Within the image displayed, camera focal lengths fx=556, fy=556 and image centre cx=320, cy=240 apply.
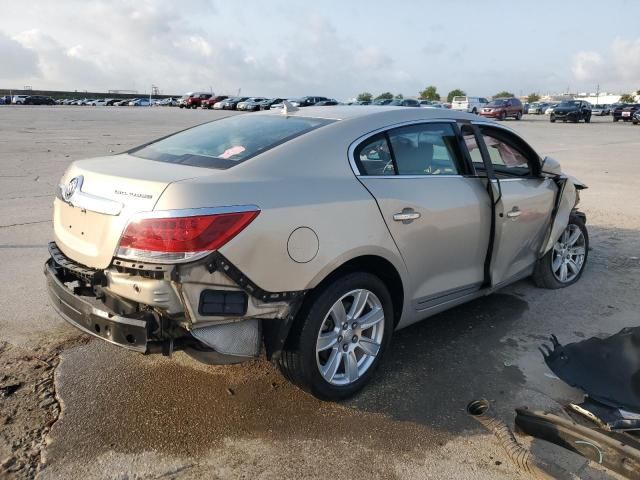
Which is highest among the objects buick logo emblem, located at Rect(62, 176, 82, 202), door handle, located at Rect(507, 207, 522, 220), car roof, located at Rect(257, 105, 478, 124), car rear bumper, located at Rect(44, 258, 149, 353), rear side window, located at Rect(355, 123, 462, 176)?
car roof, located at Rect(257, 105, 478, 124)

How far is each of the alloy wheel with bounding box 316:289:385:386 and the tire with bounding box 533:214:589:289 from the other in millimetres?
2334

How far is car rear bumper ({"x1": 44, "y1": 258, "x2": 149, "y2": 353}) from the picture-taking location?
2.69m

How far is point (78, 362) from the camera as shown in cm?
363

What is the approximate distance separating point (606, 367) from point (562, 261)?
215 cm

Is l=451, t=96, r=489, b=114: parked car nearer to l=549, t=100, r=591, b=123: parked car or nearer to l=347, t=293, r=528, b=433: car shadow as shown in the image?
l=549, t=100, r=591, b=123: parked car

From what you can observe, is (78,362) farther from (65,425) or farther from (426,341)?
(426,341)

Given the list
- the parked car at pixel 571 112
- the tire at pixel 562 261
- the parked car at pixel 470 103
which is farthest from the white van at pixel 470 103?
the tire at pixel 562 261

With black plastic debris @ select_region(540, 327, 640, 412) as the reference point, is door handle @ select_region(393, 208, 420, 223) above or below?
above

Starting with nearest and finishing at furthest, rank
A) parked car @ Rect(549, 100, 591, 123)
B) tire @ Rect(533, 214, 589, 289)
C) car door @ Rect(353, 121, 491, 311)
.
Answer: car door @ Rect(353, 121, 491, 311), tire @ Rect(533, 214, 589, 289), parked car @ Rect(549, 100, 591, 123)

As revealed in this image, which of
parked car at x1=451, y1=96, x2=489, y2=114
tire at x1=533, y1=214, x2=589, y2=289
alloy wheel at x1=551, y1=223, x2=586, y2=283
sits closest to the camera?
tire at x1=533, y1=214, x2=589, y2=289

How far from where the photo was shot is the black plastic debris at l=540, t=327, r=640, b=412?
9.95 feet

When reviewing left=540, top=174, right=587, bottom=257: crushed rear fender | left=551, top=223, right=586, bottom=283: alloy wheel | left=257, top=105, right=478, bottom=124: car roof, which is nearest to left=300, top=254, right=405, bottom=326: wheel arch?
left=257, top=105, right=478, bottom=124: car roof

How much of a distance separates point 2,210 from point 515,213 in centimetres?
696

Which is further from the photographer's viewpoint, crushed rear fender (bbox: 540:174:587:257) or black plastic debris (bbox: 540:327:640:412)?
crushed rear fender (bbox: 540:174:587:257)
